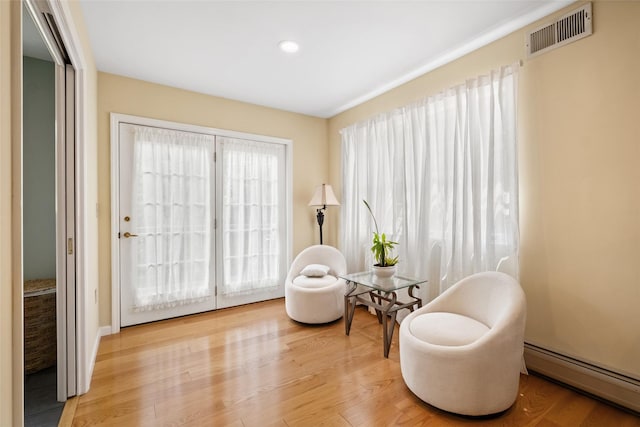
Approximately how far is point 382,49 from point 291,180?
200cm

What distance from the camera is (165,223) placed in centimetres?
322

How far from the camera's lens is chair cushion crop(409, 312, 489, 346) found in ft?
6.00

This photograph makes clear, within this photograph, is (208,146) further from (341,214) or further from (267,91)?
(341,214)

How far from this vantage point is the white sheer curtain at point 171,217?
3105mm

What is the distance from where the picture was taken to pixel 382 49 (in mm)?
2555

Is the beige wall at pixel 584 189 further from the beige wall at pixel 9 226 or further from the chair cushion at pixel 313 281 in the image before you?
the beige wall at pixel 9 226

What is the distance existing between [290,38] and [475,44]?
60.0 inches

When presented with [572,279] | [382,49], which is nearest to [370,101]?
[382,49]

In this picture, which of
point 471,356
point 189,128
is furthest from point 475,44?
point 189,128

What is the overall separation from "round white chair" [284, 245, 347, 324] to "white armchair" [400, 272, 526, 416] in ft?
3.74

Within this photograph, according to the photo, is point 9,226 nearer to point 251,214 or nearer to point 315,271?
point 315,271

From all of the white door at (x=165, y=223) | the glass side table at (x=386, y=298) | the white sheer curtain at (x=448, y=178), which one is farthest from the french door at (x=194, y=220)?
the glass side table at (x=386, y=298)

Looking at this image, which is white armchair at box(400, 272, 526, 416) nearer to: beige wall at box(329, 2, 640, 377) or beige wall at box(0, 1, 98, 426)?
beige wall at box(329, 2, 640, 377)

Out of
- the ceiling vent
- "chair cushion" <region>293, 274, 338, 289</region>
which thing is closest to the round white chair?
"chair cushion" <region>293, 274, 338, 289</region>
